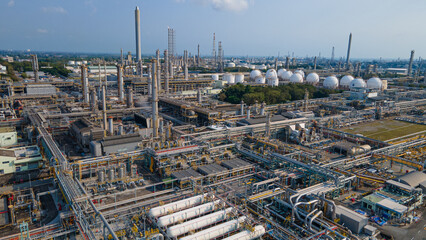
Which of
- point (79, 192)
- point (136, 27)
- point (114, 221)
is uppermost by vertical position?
point (136, 27)

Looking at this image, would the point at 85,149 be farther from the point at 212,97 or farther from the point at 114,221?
the point at 212,97

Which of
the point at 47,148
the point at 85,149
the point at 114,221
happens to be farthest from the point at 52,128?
the point at 114,221

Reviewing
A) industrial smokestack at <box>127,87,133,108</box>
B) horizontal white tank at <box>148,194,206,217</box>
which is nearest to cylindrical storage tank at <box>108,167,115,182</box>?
horizontal white tank at <box>148,194,206,217</box>

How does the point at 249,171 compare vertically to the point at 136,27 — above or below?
below

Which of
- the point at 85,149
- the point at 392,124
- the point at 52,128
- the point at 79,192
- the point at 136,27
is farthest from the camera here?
the point at 136,27

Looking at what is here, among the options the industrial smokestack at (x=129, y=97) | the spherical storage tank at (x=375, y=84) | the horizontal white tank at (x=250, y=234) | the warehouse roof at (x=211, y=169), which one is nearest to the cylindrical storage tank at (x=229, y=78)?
the spherical storage tank at (x=375, y=84)

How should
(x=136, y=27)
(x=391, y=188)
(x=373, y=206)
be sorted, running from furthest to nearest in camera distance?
(x=136, y=27)
(x=391, y=188)
(x=373, y=206)

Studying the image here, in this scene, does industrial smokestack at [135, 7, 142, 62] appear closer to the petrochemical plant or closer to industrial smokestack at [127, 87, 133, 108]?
industrial smokestack at [127, 87, 133, 108]

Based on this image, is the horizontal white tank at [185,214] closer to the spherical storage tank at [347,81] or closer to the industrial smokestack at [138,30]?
the spherical storage tank at [347,81]
